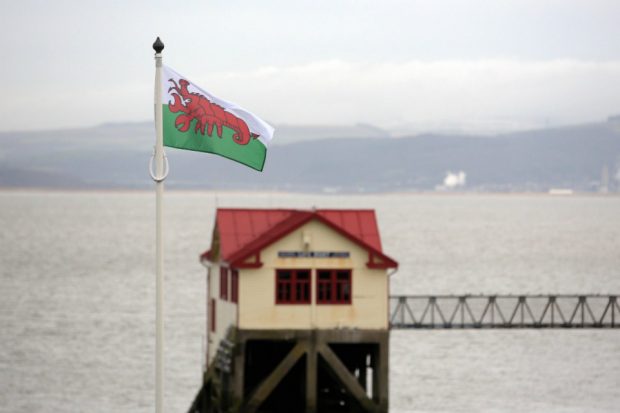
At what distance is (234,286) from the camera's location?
45.2 meters

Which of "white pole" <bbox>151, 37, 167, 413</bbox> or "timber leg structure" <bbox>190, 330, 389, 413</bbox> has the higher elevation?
"white pole" <bbox>151, 37, 167, 413</bbox>

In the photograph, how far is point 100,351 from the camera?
7275 centimetres

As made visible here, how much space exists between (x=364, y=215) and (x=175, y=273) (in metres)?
71.3

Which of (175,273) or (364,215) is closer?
(364,215)

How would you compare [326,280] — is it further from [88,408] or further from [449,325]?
[88,408]

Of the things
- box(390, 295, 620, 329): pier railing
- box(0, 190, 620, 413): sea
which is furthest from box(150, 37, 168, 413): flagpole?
box(390, 295, 620, 329): pier railing

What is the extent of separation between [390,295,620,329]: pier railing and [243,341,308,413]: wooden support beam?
427cm

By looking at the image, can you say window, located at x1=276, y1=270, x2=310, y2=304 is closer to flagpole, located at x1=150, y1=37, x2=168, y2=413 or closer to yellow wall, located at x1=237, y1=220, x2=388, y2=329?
yellow wall, located at x1=237, y1=220, x2=388, y2=329

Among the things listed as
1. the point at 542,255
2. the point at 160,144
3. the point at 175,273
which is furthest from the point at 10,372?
the point at 542,255

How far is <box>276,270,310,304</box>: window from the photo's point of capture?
44.6 m

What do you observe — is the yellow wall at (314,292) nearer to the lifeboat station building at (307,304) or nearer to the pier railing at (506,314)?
the lifeboat station building at (307,304)

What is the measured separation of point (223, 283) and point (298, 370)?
3.36 meters

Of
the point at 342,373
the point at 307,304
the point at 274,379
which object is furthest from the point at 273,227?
the point at 342,373

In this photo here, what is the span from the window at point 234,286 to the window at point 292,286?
40.7 inches
